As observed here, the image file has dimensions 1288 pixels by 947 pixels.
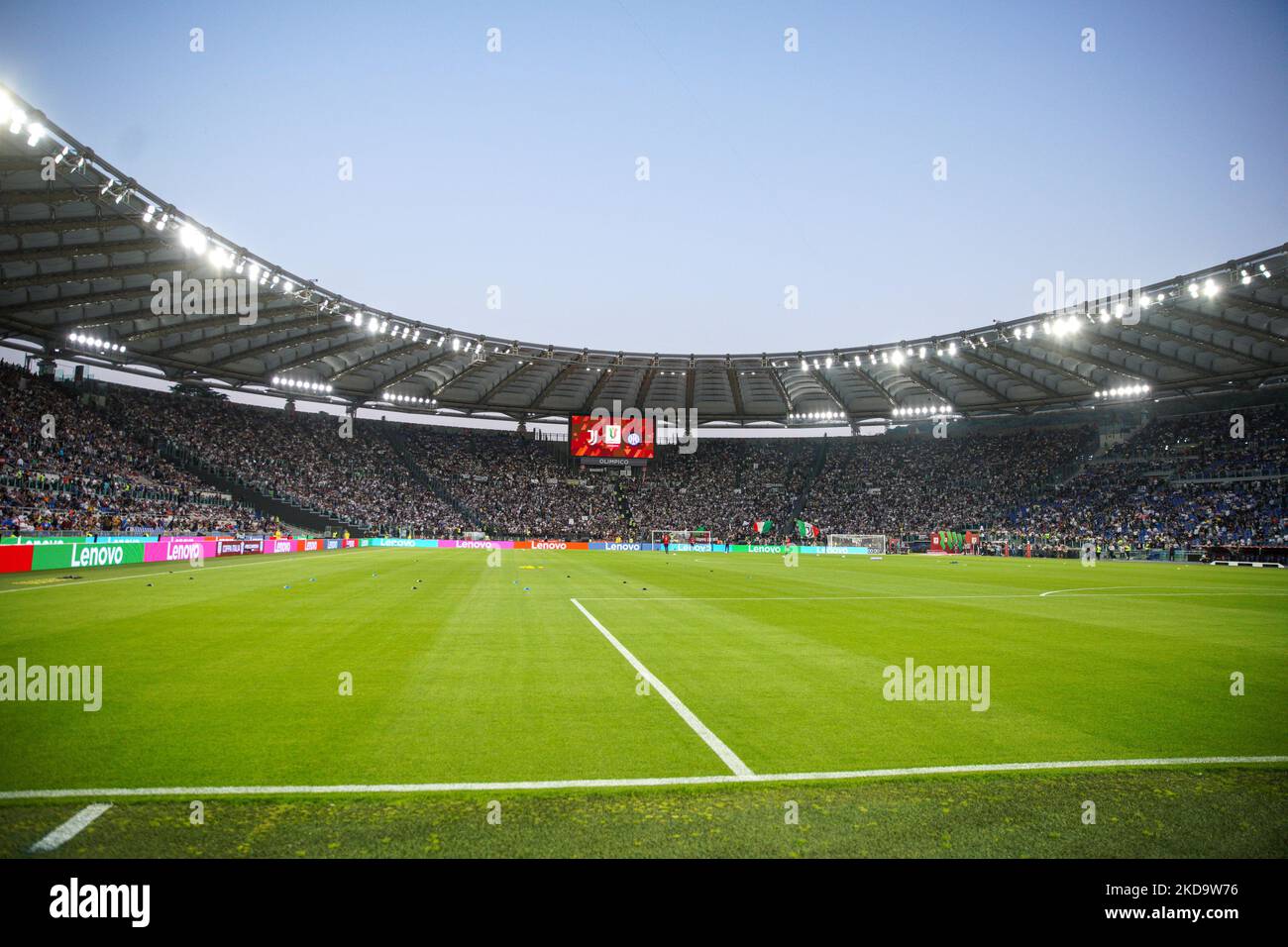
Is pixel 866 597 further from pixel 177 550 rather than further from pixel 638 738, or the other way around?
pixel 177 550

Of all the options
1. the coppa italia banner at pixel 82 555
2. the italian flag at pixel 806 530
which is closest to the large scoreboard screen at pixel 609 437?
the italian flag at pixel 806 530

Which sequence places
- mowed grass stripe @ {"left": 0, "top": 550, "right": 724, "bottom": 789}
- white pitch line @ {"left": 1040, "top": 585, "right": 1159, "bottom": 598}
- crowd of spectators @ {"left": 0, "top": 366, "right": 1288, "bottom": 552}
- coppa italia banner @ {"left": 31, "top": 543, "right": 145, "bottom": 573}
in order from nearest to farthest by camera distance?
mowed grass stripe @ {"left": 0, "top": 550, "right": 724, "bottom": 789}
white pitch line @ {"left": 1040, "top": 585, "right": 1159, "bottom": 598}
coppa italia banner @ {"left": 31, "top": 543, "right": 145, "bottom": 573}
crowd of spectators @ {"left": 0, "top": 366, "right": 1288, "bottom": 552}

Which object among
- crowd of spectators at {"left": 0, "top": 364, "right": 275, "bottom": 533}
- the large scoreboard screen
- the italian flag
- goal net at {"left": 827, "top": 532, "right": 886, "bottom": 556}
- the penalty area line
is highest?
the large scoreboard screen

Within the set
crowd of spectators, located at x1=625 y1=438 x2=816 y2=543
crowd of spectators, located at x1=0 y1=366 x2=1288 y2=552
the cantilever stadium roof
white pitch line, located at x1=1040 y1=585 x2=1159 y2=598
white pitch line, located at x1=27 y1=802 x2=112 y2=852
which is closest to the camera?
white pitch line, located at x1=27 y1=802 x2=112 y2=852

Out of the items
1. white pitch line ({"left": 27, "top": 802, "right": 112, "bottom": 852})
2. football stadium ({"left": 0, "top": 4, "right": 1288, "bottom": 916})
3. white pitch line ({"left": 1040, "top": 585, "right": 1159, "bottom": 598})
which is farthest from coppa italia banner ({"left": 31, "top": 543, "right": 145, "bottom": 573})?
white pitch line ({"left": 1040, "top": 585, "right": 1159, "bottom": 598})

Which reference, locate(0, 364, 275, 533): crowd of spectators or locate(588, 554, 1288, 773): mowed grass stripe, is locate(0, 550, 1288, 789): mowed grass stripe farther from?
locate(0, 364, 275, 533): crowd of spectators

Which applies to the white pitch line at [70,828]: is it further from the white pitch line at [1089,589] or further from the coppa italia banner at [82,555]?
the coppa italia banner at [82,555]

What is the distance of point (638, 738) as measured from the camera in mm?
6250

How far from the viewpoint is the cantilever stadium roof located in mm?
30000

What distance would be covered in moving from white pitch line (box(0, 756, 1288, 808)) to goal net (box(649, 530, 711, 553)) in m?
61.8

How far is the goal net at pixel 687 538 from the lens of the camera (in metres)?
69.2

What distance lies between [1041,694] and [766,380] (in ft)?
210

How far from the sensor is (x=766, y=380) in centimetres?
7062
